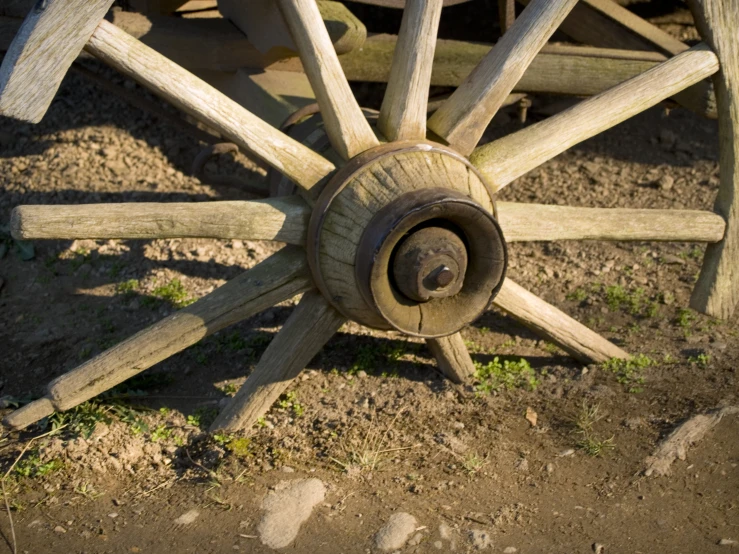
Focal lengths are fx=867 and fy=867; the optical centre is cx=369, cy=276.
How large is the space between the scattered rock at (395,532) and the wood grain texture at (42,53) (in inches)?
59.4

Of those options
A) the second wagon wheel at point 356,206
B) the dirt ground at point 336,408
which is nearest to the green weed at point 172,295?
the dirt ground at point 336,408

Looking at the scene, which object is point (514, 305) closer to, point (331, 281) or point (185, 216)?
point (331, 281)

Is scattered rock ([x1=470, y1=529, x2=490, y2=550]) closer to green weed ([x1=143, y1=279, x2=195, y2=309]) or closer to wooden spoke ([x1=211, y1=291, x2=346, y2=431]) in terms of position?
wooden spoke ([x1=211, y1=291, x2=346, y2=431])

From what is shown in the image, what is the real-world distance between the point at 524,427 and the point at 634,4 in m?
3.16

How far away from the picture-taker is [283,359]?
2877mm

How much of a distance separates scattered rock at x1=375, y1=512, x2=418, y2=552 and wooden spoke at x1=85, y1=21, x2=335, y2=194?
3.38 ft

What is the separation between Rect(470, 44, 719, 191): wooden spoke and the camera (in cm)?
286

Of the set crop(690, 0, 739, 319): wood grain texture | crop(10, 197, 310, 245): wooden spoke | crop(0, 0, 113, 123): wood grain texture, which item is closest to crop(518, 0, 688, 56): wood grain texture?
crop(690, 0, 739, 319): wood grain texture

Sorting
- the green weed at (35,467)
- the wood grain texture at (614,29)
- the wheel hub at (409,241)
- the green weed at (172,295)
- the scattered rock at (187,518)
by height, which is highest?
the wood grain texture at (614,29)

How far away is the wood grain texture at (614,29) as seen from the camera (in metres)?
4.01

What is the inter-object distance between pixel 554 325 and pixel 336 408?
0.84 meters

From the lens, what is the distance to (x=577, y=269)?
13.0 feet

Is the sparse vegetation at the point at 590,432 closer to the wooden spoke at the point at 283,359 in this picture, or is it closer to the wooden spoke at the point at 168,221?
the wooden spoke at the point at 283,359

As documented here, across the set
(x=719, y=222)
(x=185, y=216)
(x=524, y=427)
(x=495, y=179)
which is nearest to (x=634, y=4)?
(x=719, y=222)
